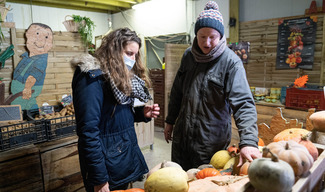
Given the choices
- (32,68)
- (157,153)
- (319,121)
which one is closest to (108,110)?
(319,121)

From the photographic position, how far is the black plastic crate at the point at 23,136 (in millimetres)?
2177

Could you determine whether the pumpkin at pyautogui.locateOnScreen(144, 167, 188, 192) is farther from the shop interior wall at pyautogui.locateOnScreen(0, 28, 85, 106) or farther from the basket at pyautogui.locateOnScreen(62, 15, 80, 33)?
the basket at pyautogui.locateOnScreen(62, 15, 80, 33)

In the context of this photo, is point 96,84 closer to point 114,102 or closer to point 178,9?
point 114,102

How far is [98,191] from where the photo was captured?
4.56 ft

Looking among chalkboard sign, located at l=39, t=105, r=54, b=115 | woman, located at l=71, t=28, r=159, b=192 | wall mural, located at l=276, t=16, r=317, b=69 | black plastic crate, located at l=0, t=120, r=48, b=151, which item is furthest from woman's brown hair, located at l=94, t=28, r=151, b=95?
wall mural, located at l=276, t=16, r=317, b=69

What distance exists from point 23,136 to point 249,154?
2.10 meters

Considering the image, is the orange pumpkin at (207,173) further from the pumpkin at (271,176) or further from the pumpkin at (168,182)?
the pumpkin at (271,176)

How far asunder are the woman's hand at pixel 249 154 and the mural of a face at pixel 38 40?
11.6 feet

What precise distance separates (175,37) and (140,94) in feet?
15.0

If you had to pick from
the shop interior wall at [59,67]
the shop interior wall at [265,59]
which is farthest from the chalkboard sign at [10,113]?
the shop interior wall at [265,59]

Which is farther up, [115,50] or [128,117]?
[115,50]

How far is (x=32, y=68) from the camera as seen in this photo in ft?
12.1

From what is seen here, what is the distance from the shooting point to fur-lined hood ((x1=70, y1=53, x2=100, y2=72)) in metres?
1.36

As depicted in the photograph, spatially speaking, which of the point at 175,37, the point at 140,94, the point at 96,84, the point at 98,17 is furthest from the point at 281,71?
the point at 98,17
